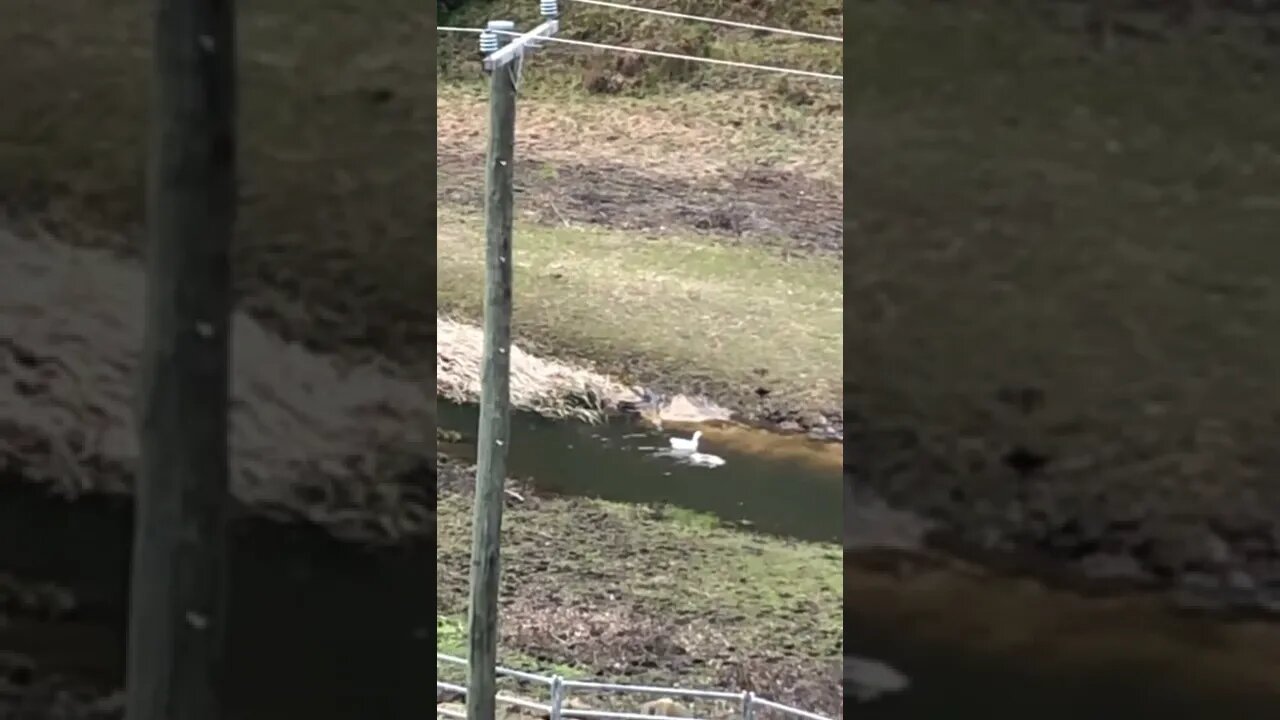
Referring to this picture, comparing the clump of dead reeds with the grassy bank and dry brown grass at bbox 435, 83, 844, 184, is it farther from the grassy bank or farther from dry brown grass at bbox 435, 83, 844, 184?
dry brown grass at bbox 435, 83, 844, 184

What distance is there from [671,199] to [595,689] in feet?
2.99

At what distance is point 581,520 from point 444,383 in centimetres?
37

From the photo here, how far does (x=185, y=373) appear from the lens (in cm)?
144

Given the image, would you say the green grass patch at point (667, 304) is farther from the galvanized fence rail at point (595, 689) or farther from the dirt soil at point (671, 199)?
the galvanized fence rail at point (595, 689)

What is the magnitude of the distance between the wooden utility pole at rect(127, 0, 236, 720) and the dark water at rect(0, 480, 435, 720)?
0.06m

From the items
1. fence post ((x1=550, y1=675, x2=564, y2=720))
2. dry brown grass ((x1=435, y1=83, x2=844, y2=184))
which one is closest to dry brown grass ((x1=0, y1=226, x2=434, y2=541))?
fence post ((x1=550, y1=675, x2=564, y2=720))

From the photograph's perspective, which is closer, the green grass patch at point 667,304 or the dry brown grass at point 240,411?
the dry brown grass at point 240,411

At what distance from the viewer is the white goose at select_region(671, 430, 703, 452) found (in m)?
2.14

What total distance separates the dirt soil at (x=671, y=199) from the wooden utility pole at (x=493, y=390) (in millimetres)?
275

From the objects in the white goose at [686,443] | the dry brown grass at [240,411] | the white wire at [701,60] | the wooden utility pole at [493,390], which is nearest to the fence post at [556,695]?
the wooden utility pole at [493,390]

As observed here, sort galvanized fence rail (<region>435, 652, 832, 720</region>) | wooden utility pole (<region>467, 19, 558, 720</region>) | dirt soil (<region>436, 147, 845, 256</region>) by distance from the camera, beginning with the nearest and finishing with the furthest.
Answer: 1. wooden utility pole (<region>467, 19, 558, 720</region>)
2. galvanized fence rail (<region>435, 652, 832, 720</region>)
3. dirt soil (<region>436, 147, 845, 256</region>)

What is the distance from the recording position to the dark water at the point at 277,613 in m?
1.54

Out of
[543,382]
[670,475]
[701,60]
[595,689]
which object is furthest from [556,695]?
[701,60]

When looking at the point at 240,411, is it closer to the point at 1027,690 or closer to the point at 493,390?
the point at 493,390
